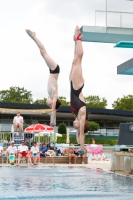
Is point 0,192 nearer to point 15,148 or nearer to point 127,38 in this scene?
point 127,38

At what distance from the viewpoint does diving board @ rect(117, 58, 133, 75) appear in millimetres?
16219

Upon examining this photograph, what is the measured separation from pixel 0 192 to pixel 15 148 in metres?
10.8

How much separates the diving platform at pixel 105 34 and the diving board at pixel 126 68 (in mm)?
980

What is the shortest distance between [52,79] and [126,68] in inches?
338

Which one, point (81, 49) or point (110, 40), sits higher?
point (110, 40)

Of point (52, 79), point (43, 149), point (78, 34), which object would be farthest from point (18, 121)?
point (78, 34)

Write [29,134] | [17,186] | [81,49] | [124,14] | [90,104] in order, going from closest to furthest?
[81,49] < [17,186] < [124,14] < [29,134] < [90,104]

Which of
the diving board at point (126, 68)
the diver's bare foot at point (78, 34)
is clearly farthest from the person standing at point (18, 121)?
the diver's bare foot at point (78, 34)

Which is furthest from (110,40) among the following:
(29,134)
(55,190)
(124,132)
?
(29,134)

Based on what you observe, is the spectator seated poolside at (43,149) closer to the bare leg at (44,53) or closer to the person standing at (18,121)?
the person standing at (18,121)

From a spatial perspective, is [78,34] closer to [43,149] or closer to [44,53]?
[44,53]

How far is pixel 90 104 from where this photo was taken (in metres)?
79.4

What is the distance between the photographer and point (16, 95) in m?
77.4

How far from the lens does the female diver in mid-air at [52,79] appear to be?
818 cm
